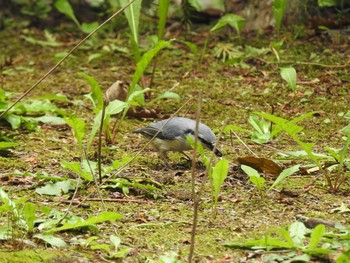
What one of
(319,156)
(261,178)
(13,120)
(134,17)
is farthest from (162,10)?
(261,178)

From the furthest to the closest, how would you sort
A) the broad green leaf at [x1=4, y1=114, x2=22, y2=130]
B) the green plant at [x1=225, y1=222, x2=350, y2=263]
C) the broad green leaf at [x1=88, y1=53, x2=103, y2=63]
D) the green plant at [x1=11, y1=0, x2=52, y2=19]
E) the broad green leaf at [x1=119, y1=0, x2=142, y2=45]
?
the green plant at [x1=11, y1=0, x2=52, y2=19] → the broad green leaf at [x1=88, y1=53, x2=103, y2=63] → the broad green leaf at [x1=119, y1=0, x2=142, y2=45] → the broad green leaf at [x1=4, y1=114, x2=22, y2=130] → the green plant at [x1=225, y1=222, x2=350, y2=263]

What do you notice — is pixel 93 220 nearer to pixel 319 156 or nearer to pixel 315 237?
pixel 315 237

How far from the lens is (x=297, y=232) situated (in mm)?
3199

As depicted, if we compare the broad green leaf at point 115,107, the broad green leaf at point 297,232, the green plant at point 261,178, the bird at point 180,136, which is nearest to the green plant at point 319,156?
the green plant at point 261,178

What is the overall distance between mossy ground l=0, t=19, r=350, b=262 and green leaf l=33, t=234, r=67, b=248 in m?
0.07

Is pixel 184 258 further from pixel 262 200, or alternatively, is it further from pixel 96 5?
pixel 96 5

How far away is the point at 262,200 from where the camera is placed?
3.92 metres

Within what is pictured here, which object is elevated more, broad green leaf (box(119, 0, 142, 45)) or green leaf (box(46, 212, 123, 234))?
green leaf (box(46, 212, 123, 234))

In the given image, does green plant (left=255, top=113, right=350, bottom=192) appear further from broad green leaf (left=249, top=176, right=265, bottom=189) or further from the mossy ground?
broad green leaf (left=249, top=176, right=265, bottom=189)

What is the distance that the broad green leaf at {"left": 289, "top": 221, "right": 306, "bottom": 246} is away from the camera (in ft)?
10.3

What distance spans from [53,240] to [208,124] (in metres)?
2.63

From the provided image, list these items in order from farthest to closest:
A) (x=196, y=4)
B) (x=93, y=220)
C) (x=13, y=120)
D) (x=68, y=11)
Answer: (x=68, y=11) < (x=196, y=4) < (x=13, y=120) < (x=93, y=220)

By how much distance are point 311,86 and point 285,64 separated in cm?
49

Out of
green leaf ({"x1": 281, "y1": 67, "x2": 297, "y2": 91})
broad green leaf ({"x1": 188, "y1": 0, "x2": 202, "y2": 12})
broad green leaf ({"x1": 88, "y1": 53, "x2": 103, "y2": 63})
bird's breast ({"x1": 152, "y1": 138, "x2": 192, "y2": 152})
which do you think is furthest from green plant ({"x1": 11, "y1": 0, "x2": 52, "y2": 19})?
bird's breast ({"x1": 152, "y1": 138, "x2": 192, "y2": 152})
